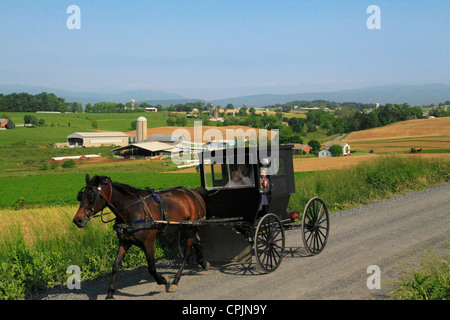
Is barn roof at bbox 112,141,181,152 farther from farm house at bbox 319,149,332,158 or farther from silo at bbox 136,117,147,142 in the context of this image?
farm house at bbox 319,149,332,158

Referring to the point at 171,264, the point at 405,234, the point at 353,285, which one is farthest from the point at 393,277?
the point at 171,264

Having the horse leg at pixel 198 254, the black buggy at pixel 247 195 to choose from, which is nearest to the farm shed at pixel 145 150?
the black buggy at pixel 247 195

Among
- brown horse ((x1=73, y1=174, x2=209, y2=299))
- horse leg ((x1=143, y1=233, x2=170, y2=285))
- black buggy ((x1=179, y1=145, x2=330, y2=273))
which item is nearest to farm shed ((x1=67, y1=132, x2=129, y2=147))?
black buggy ((x1=179, y1=145, x2=330, y2=273))

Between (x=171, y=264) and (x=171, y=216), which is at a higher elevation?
(x=171, y=216)

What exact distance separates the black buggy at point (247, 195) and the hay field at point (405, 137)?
61.6 m

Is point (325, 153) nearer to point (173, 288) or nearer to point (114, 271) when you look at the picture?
point (173, 288)

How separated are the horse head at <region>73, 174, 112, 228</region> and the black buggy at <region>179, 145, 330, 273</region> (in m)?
2.06

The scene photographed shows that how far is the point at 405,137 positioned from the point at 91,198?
280 feet

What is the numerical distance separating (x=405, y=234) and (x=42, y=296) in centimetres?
855

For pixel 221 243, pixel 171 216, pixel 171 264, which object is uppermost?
pixel 171 216

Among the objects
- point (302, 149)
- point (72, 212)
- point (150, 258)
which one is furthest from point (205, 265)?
point (302, 149)

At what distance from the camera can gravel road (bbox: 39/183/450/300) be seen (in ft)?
22.7
